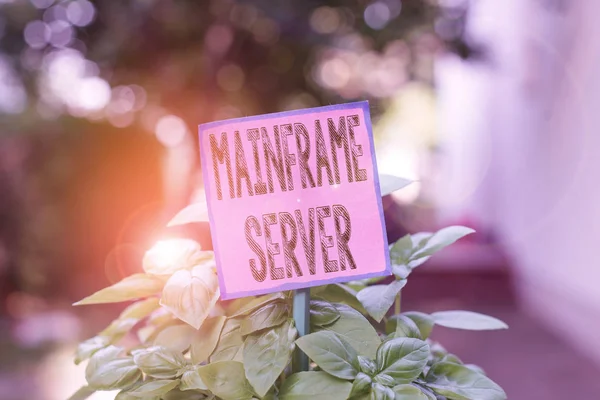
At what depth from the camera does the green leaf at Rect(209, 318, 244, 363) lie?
0.43 m

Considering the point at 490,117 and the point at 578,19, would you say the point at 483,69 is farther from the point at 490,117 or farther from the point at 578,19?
the point at 490,117

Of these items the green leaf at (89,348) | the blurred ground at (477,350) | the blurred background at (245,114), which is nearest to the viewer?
the green leaf at (89,348)

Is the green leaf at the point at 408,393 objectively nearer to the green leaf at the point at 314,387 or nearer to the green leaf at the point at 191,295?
the green leaf at the point at 314,387

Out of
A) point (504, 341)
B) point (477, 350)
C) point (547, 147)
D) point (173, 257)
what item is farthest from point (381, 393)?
point (547, 147)

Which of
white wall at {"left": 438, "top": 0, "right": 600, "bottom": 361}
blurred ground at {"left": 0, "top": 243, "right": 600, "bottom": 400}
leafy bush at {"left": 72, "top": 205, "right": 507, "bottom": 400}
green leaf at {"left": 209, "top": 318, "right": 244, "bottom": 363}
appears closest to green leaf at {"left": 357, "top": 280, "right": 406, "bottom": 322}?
leafy bush at {"left": 72, "top": 205, "right": 507, "bottom": 400}

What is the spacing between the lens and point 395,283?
0.45 meters

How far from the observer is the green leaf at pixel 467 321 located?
492 millimetres

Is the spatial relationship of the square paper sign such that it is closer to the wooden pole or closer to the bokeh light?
the wooden pole

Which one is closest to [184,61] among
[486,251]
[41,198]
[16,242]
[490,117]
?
[41,198]

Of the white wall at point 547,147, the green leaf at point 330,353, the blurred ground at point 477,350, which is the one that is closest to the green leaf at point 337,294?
the green leaf at point 330,353

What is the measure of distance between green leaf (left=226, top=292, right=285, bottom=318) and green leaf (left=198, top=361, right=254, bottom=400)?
0.14ft

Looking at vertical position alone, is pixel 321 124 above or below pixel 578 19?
below

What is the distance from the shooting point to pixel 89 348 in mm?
486

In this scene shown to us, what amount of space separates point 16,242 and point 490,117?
16.0ft
